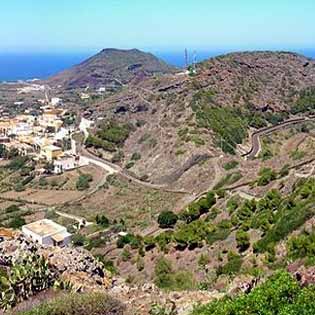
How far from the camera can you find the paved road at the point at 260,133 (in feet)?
198

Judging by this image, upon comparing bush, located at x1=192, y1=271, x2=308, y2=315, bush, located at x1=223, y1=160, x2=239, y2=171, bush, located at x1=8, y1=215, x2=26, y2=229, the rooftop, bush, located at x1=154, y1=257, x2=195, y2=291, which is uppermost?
bush, located at x1=192, y1=271, x2=308, y2=315

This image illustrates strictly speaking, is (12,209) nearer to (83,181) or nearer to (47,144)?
(83,181)

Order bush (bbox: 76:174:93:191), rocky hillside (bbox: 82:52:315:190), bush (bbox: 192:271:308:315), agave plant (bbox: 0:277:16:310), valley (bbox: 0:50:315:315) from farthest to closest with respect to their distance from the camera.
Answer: rocky hillside (bbox: 82:52:315:190) → bush (bbox: 76:174:93:191) → valley (bbox: 0:50:315:315) → agave plant (bbox: 0:277:16:310) → bush (bbox: 192:271:308:315)

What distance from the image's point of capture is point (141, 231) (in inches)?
1481

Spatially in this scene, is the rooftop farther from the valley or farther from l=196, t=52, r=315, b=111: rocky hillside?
l=196, t=52, r=315, b=111: rocky hillside

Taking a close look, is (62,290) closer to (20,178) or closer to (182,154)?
(182,154)

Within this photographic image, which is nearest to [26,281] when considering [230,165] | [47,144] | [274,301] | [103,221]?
[274,301]

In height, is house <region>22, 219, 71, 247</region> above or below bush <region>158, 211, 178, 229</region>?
below

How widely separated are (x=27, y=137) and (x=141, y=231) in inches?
1898

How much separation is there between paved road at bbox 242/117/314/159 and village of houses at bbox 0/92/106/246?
17209mm

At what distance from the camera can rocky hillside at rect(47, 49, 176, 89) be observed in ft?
527

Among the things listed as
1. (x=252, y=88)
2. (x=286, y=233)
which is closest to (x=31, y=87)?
(x=252, y=88)

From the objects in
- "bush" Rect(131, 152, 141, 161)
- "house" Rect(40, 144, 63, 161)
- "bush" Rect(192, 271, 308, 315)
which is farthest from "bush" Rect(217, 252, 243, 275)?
"house" Rect(40, 144, 63, 161)

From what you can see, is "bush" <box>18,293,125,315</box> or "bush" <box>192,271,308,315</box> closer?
"bush" <box>192,271,308,315</box>
